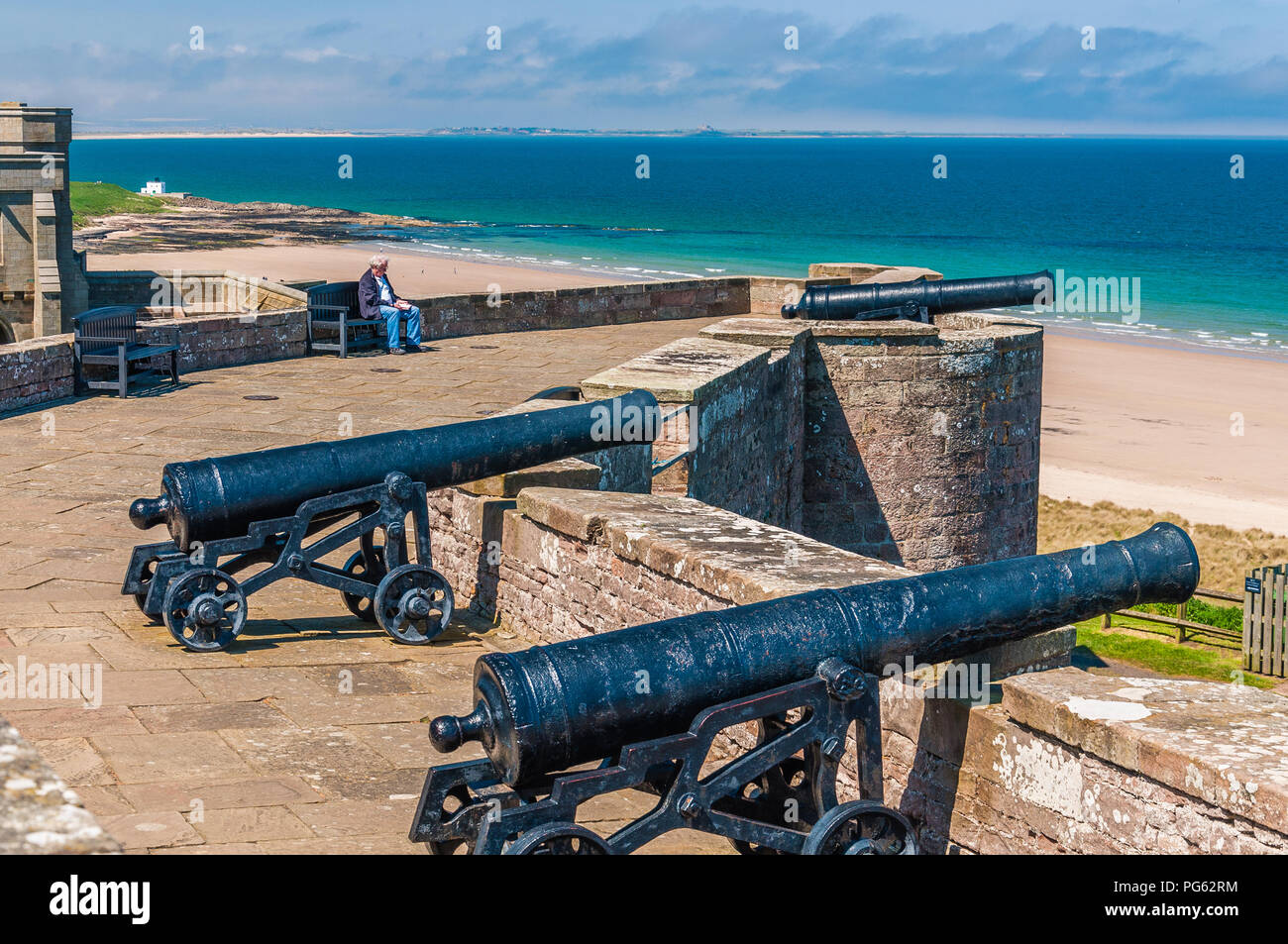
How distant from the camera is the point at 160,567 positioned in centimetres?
592

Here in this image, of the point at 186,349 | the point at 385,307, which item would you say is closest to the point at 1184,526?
the point at 385,307

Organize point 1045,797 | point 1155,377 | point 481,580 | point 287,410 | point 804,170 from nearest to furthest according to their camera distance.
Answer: point 1045,797
point 481,580
point 287,410
point 1155,377
point 804,170

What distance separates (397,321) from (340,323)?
0.63 meters

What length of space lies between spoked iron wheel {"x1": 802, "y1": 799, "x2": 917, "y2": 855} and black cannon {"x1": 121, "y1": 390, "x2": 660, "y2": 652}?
8.98ft

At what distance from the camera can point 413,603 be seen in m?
6.25

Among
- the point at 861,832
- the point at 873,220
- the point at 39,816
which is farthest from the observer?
the point at 873,220

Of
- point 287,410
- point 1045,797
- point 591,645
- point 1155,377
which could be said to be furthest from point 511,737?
point 1155,377

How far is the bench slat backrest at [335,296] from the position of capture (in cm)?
1444

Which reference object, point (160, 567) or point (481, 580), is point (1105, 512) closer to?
point (481, 580)

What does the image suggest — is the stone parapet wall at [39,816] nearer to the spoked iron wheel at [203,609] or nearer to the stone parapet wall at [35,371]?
the spoked iron wheel at [203,609]

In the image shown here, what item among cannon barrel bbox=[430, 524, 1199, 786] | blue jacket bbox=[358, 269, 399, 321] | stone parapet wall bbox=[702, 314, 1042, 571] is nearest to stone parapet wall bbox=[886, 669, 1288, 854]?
cannon barrel bbox=[430, 524, 1199, 786]

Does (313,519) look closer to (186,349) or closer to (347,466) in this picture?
(347,466)

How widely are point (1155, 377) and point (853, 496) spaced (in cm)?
2605

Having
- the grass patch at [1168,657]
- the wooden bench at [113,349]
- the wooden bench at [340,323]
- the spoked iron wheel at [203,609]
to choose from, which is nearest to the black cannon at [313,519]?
the spoked iron wheel at [203,609]
